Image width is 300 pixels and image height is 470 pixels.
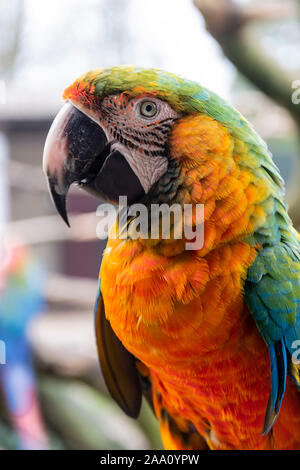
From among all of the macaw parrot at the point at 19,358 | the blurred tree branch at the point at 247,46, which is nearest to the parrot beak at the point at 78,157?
the blurred tree branch at the point at 247,46

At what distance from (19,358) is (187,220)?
1.19 metres

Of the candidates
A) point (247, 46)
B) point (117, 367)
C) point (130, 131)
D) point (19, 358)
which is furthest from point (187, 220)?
point (19, 358)

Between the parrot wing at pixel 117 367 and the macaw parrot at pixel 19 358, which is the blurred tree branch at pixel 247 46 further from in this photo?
the macaw parrot at pixel 19 358

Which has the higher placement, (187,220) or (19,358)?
(187,220)

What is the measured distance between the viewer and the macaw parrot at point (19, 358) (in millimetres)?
1574

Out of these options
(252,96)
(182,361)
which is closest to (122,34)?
(252,96)

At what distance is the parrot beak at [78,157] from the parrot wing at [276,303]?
0.22 meters

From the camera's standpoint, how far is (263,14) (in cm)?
110

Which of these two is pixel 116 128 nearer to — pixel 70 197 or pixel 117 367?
pixel 117 367

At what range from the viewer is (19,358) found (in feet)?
5.16

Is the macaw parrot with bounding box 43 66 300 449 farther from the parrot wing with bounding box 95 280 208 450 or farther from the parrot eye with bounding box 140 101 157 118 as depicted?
the parrot wing with bounding box 95 280 208 450

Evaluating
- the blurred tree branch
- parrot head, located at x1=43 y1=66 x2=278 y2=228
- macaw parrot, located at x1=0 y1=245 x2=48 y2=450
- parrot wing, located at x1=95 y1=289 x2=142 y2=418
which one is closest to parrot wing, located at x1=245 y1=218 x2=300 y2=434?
parrot head, located at x1=43 y1=66 x2=278 y2=228

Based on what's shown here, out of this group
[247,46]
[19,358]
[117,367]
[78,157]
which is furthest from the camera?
[19,358]

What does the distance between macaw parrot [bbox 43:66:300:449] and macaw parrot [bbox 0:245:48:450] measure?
1.05 m
